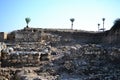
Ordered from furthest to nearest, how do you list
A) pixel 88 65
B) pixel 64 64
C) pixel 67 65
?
pixel 64 64, pixel 67 65, pixel 88 65

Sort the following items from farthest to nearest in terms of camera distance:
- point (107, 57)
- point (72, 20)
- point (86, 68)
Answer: point (72, 20), point (107, 57), point (86, 68)

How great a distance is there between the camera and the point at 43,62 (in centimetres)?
1852

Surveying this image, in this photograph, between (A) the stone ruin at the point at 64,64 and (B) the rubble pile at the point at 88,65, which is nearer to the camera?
(B) the rubble pile at the point at 88,65

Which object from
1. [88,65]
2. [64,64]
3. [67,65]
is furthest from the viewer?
[64,64]

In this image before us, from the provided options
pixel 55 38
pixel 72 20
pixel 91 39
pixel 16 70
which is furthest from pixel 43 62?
pixel 72 20

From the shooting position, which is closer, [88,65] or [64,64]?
[88,65]

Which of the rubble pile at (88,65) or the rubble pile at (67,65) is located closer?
the rubble pile at (88,65)

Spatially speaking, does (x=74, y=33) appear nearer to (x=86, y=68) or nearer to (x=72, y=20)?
(x=72, y=20)

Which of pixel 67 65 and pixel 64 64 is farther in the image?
pixel 64 64

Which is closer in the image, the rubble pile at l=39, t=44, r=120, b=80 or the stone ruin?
the rubble pile at l=39, t=44, r=120, b=80

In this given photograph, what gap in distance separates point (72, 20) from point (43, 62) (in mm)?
30733

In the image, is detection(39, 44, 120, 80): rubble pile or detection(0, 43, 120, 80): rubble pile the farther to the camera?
detection(0, 43, 120, 80): rubble pile

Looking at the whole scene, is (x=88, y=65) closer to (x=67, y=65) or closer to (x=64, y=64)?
(x=67, y=65)

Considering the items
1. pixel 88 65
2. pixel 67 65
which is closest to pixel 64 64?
pixel 67 65
